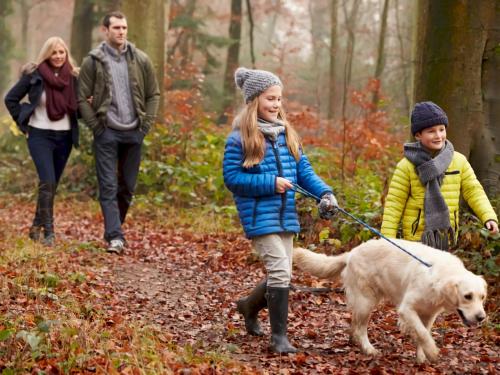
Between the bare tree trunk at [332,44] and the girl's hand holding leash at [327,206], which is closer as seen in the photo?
the girl's hand holding leash at [327,206]

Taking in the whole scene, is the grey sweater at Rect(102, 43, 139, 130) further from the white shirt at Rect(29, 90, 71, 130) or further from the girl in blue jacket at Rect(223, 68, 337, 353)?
the girl in blue jacket at Rect(223, 68, 337, 353)

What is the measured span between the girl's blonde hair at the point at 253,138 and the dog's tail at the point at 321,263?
0.78 m

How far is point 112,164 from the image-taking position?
907 centimetres

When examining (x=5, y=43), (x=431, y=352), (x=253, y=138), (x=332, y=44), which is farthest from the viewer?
(x=5, y=43)

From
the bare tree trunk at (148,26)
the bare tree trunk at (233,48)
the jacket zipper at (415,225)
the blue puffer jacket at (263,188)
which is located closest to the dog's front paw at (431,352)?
the jacket zipper at (415,225)

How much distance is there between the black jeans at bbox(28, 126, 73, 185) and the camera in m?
9.13

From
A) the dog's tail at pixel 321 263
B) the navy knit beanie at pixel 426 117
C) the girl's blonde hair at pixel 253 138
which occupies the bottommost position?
the dog's tail at pixel 321 263

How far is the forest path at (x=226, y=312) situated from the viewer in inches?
209

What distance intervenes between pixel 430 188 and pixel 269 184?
4.14 feet

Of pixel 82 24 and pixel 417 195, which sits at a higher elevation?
pixel 82 24

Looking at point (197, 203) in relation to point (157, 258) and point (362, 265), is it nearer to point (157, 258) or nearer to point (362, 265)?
point (157, 258)

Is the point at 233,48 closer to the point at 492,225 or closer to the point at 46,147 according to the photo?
the point at 46,147

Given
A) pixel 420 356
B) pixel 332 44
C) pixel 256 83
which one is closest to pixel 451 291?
pixel 420 356

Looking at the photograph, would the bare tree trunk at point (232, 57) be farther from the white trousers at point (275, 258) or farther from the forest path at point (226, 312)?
the white trousers at point (275, 258)
